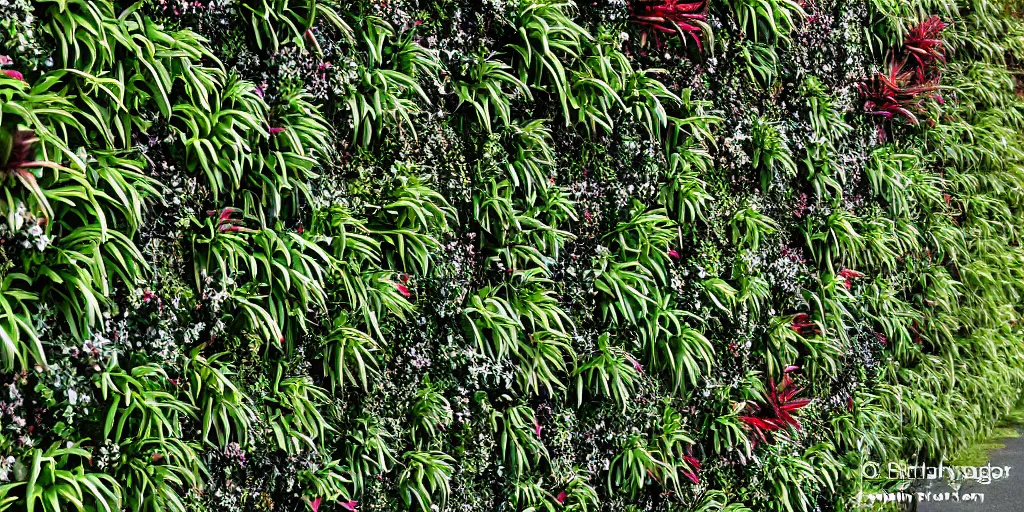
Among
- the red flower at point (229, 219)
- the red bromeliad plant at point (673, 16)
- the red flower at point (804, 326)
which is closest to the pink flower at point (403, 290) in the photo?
the red flower at point (229, 219)

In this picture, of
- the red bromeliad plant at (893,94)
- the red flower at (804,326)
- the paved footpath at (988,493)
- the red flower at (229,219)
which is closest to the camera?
the red flower at (229,219)

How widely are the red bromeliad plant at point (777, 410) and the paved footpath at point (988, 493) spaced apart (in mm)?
1307

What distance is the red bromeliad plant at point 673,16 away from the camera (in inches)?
111

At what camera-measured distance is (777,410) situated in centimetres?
328

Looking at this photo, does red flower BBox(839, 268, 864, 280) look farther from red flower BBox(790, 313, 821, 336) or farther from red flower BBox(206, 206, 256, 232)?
red flower BBox(206, 206, 256, 232)

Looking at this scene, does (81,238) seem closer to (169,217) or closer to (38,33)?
(169,217)

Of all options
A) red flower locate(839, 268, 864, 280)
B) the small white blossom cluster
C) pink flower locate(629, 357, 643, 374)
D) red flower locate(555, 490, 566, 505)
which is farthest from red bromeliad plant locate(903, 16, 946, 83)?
the small white blossom cluster

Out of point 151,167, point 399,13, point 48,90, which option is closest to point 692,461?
point 399,13

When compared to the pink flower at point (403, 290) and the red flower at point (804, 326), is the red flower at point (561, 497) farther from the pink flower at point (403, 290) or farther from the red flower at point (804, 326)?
the red flower at point (804, 326)

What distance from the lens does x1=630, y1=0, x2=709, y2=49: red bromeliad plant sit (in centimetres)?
283

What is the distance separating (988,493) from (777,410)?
6.09 feet

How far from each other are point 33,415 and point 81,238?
36cm

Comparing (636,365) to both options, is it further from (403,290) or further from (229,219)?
(229,219)

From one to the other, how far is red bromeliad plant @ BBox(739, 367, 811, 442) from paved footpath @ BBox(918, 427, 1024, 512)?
51.5 inches
